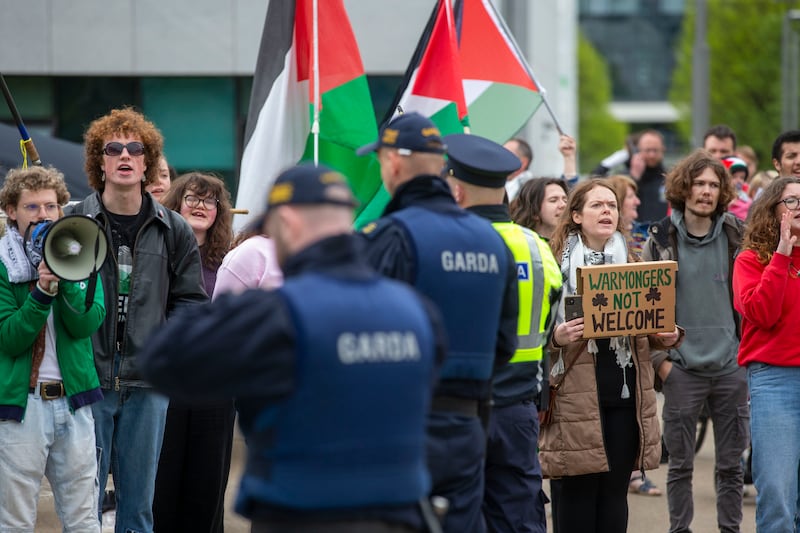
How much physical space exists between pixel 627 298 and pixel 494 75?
324 centimetres

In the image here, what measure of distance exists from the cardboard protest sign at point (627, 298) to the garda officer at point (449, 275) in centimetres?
194

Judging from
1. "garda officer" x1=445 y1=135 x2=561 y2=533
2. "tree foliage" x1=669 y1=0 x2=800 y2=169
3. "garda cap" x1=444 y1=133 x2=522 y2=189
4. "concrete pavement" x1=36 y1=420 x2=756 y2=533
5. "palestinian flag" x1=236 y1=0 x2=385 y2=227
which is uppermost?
"tree foliage" x1=669 y1=0 x2=800 y2=169

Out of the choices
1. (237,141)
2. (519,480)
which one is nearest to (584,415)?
(519,480)

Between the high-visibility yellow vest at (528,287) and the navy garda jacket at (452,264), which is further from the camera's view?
the high-visibility yellow vest at (528,287)

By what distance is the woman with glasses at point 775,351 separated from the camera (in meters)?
6.44

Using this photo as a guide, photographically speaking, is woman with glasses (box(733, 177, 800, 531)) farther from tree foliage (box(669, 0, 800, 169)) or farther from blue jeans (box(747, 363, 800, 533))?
tree foliage (box(669, 0, 800, 169))

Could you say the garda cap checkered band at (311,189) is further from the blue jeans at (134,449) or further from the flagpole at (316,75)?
the flagpole at (316,75)

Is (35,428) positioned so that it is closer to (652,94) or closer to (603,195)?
(603,195)

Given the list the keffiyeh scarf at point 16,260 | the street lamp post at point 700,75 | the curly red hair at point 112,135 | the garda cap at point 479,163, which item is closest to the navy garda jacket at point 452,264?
the garda cap at point 479,163

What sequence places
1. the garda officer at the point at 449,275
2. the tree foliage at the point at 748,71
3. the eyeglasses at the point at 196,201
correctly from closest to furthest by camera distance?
the garda officer at the point at 449,275 < the eyeglasses at the point at 196,201 < the tree foliage at the point at 748,71

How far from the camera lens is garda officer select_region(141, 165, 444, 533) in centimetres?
329

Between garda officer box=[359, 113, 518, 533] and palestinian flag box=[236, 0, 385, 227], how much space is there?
2969mm

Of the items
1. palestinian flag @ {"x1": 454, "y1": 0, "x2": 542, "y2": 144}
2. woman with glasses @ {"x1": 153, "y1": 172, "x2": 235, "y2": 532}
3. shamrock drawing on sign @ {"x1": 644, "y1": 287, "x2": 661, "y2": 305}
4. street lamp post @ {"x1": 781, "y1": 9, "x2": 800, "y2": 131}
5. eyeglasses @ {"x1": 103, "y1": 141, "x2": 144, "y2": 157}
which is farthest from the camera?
street lamp post @ {"x1": 781, "y1": 9, "x2": 800, "y2": 131}

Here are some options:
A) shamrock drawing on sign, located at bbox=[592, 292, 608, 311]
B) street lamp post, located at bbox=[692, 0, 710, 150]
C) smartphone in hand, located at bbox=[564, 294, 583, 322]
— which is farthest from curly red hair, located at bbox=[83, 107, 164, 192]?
street lamp post, located at bbox=[692, 0, 710, 150]
